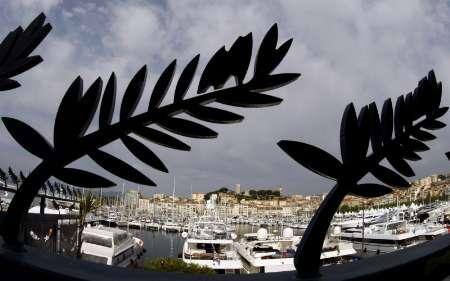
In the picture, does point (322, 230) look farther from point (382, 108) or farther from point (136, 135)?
point (136, 135)

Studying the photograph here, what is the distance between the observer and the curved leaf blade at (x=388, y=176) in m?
2.64

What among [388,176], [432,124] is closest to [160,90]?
[388,176]

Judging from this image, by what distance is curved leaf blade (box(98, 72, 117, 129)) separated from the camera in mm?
2582

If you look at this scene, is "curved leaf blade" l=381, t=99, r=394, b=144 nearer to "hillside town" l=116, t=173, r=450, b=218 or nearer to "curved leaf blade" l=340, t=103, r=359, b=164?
"curved leaf blade" l=340, t=103, r=359, b=164

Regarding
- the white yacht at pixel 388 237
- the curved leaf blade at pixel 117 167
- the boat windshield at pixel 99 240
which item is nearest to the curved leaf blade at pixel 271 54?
the curved leaf blade at pixel 117 167

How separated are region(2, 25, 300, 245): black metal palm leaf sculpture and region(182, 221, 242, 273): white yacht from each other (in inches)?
1045

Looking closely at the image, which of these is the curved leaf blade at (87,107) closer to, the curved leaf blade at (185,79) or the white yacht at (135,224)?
the curved leaf blade at (185,79)

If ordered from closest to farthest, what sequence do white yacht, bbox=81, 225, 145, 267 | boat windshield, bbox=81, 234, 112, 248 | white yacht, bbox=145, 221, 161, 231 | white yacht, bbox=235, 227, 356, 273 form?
white yacht, bbox=81, 225, 145, 267, boat windshield, bbox=81, 234, 112, 248, white yacht, bbox=235, 227, 356, 273, white yacht, bbox=145, 221, 161, 231

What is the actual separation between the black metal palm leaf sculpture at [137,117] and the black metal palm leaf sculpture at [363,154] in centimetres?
39

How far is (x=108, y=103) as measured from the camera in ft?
8.50

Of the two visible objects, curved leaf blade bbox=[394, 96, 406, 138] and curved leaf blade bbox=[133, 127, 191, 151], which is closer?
curved leaf blade bbox=[133, 127, 191, 151]

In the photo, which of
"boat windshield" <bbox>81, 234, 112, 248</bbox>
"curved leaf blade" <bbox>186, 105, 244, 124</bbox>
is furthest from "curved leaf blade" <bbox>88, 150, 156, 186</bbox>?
"boat windshield" <bbox>81, 234, 112, 248</bbox>

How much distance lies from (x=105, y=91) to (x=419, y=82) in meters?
1.85

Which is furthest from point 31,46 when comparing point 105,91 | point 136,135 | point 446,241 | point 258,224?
point 258,224
